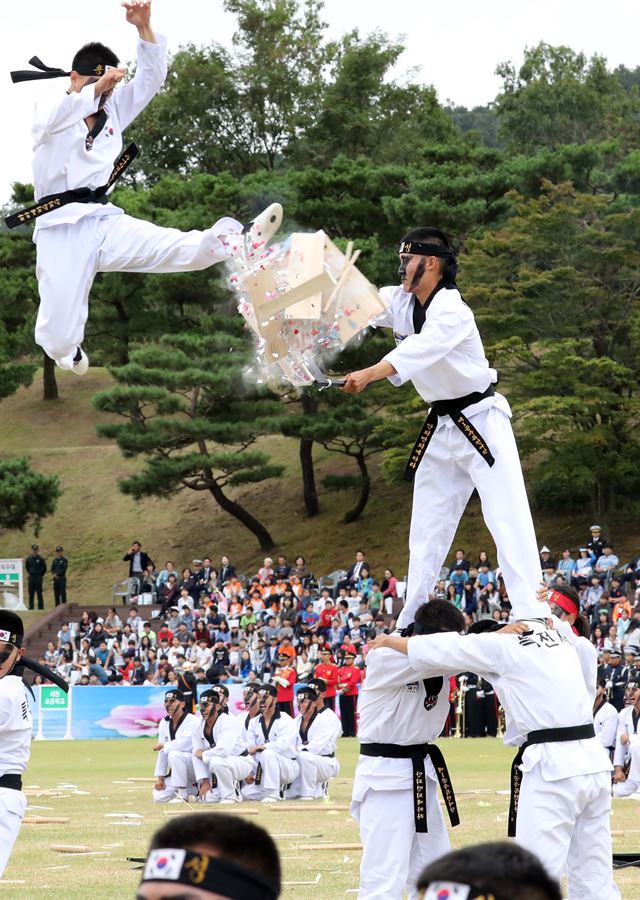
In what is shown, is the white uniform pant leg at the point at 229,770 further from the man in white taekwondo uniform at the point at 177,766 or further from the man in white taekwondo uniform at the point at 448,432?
the man in white taekwondo uniform at the point at 448,432

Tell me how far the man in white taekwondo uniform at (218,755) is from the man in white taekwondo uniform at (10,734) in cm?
737

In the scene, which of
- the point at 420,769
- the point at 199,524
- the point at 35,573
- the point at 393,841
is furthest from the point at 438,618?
the point at 199,524

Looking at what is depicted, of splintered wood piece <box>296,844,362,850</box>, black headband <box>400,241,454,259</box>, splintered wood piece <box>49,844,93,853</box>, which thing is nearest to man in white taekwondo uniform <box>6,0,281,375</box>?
black headband <box>400,241,454,259</box>

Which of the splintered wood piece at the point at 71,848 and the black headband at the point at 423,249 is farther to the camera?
the splintered wood piece at the point at 71,848

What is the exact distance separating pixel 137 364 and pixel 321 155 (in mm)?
15841

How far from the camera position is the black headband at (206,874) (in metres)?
2.36

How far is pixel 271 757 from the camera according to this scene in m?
14.6

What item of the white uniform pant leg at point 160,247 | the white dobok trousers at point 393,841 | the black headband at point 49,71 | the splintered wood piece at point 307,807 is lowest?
the splintered wood piece at point 307,807

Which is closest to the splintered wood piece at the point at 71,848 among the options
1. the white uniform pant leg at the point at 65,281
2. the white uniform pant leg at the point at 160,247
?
the white uniform pant leg at the point at 65,281

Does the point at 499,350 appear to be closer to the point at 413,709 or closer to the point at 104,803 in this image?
the point at 104,803

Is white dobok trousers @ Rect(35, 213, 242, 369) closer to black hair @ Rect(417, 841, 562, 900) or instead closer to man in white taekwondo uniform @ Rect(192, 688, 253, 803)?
black hair @ Rect(417, 841, 562, 900)

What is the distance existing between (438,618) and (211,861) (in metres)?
3.47

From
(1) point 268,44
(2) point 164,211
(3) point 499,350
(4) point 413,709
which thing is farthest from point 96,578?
(4) point 413,709

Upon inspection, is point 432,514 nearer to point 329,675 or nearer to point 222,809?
point 222,809
